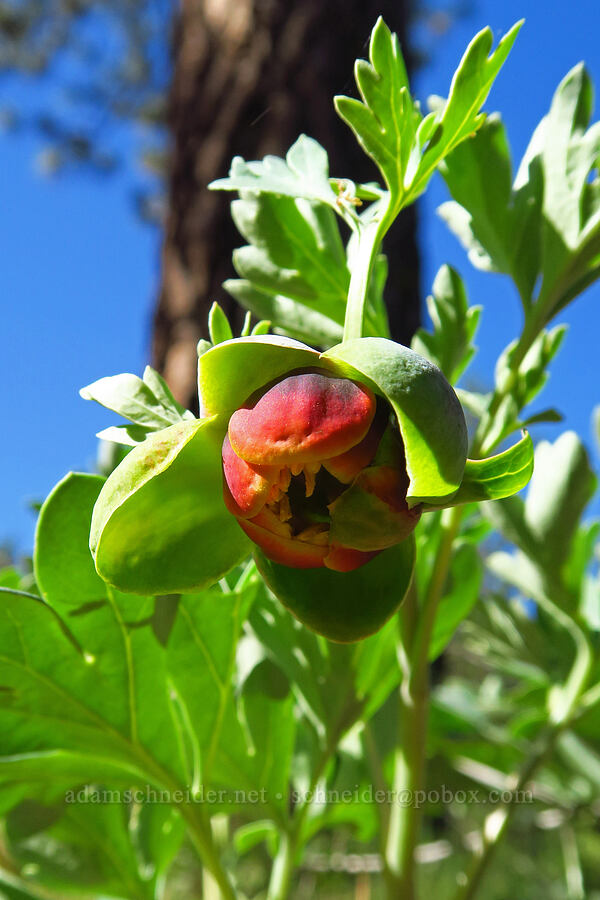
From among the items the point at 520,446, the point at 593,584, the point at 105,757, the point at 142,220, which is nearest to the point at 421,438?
the point at 520,446

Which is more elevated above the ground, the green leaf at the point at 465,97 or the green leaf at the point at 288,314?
the green leaf at the point at 465,97

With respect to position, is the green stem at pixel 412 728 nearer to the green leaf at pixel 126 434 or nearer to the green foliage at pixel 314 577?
the green foliage at pixel 314 577

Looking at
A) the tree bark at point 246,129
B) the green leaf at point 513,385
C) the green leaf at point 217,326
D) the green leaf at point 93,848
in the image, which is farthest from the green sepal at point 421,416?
the tree bark at point 246,129

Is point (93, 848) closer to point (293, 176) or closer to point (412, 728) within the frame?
point (412, 728)

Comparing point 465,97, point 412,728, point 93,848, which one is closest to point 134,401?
point 465,97

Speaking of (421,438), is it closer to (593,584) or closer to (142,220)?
(593,584)

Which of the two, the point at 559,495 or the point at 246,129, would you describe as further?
the point at 246,129

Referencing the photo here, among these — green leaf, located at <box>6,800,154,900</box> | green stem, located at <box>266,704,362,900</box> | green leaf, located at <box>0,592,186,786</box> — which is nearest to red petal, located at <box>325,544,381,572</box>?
green leaf, located at <box>0,592,186,786</box>
